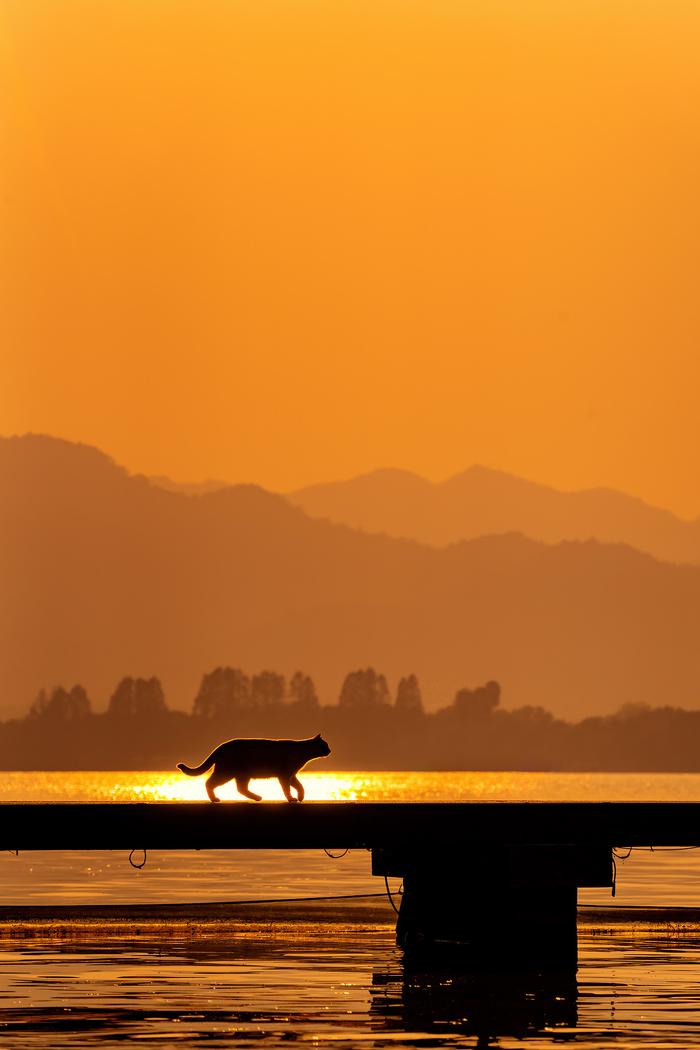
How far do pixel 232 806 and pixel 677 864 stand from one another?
6024 centimetres

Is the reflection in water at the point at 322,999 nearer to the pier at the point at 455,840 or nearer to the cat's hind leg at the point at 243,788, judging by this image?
the pier at the point at 455,840

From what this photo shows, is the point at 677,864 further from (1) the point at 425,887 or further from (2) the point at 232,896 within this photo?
(1) the point at 425,887

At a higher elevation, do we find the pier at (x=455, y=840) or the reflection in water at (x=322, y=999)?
the pier at (x=455, y=840)

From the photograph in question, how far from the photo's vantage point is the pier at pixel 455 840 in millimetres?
44938

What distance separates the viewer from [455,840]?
153ft

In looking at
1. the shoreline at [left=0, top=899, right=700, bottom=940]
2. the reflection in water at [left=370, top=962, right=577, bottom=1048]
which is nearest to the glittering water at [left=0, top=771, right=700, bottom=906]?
the shoreline at [left=0, top=899, right=700, bottom=940]

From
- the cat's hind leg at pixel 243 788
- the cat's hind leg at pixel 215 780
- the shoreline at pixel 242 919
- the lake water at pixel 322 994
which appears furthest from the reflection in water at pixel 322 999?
the shoreline at pixel 242 919

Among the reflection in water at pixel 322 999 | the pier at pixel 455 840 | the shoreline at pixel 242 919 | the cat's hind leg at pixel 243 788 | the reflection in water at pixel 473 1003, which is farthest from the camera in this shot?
the shoreline at pixel 242 919

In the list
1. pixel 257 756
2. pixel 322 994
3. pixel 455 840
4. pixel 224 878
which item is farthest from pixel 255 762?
pixel 224 878

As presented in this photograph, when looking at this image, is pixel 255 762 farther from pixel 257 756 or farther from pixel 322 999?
pixel 322 999

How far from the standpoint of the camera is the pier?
1769 inches

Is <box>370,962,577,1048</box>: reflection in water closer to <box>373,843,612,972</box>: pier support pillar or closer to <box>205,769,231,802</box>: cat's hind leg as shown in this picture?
<box>373,843,612,972</box>: pier support pillar

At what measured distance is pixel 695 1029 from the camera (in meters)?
34.1

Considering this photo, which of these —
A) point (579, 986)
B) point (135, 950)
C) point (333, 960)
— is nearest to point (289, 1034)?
point (579, 986)
